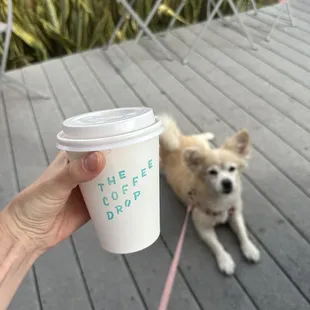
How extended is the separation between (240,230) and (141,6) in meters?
2.50

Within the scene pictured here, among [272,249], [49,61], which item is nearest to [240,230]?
[272,249]

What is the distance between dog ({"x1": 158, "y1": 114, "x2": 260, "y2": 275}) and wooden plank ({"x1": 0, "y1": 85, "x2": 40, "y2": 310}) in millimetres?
667

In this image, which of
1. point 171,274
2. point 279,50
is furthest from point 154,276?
point 279,50

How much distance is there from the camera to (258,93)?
2627 mm

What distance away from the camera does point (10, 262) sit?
2.86 feet

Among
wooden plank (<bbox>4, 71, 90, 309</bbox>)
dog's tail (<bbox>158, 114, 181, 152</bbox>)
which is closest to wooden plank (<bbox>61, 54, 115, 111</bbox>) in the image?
wooden plank (<bbox>4, 71, 90, 309</bbox>)

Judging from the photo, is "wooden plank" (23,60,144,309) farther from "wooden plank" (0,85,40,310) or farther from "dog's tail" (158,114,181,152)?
"dog's tail" (158,114,181,152)

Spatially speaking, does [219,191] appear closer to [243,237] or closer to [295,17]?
[243,237]

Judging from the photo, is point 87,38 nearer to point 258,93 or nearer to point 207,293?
point 258,93

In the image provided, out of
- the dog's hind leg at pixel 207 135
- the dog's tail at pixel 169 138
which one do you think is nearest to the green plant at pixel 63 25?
the dog's hind leg at pixel 207 135

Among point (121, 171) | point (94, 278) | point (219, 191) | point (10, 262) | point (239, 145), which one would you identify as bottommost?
point (94, 278)

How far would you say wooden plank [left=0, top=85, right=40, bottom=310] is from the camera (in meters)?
1.53

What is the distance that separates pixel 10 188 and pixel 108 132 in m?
1.53

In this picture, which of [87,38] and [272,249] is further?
[87,38]
